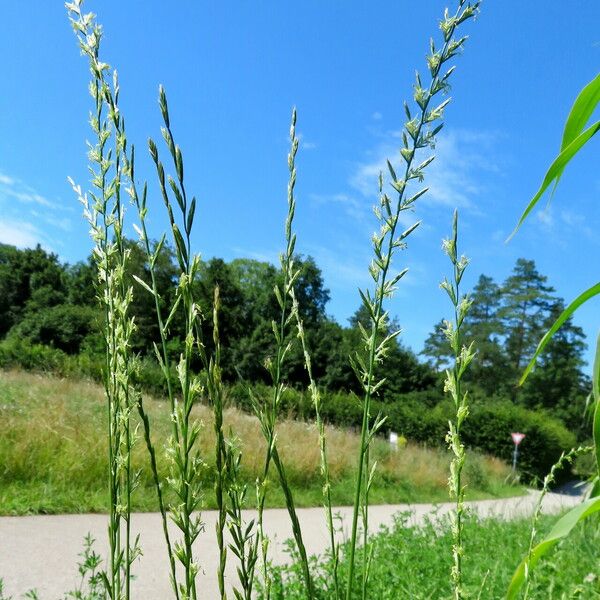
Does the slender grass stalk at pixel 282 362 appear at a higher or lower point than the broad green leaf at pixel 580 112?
lower

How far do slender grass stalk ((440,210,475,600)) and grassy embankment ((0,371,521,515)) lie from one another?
2.60 meters

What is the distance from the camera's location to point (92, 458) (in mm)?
7418

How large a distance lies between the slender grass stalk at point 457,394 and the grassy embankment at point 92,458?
2.60m

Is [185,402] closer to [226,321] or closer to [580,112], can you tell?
[580,112]

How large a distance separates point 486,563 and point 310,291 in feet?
109

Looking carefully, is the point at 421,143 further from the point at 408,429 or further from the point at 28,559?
the point at 408,429

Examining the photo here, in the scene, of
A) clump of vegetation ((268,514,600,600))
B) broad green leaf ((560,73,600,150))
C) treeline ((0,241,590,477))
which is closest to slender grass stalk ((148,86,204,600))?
broad green leaf ((560,73,600,150))

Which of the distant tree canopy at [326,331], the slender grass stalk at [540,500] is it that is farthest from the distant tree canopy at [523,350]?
the slender grass stalk at [540,500]

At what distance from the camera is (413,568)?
398 centimetres

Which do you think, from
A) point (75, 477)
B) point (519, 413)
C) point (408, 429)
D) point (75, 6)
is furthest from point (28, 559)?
point (519, 413)

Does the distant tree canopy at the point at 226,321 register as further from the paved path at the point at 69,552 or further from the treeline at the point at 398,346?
the paved path at the point at 69,552

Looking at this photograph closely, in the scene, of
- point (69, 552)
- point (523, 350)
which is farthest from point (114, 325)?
point (523, 350)

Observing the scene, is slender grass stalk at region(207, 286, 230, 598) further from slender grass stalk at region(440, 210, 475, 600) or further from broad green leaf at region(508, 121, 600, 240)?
broad green leaf at region(508, 121, 600, 240)

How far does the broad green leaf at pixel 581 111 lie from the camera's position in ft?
3.55
